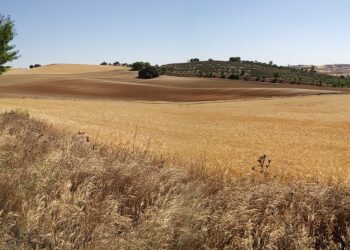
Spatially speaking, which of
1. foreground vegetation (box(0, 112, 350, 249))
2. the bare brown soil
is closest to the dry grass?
the bare brown soil

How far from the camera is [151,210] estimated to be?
6.47 metres

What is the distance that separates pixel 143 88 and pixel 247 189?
253 feet

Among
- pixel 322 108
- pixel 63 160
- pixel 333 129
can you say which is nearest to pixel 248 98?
pixel 322 108

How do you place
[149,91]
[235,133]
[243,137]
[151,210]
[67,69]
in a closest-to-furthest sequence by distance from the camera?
1. [151,210]
2. [243,137]
3. [235,133]
4. [149,91]
5. [67,69]

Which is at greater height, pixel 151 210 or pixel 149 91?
pixel 151 210

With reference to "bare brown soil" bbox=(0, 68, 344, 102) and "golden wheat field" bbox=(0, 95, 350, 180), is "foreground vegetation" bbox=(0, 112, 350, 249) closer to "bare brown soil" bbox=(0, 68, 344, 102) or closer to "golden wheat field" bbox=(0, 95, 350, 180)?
"golden wheat field" bbox=(0, 95, 350, 180)

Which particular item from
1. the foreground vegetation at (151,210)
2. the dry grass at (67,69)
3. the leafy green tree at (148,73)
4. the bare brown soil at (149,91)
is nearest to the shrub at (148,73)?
the leafy green tree at (148,73)

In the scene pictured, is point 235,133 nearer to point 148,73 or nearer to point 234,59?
point 148,73

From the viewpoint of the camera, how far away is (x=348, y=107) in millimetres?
51469

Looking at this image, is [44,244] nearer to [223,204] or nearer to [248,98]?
[223,204]

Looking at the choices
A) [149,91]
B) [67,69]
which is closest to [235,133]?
[149,91]

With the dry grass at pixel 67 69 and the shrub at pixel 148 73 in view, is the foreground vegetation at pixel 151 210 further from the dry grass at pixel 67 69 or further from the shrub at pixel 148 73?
the dry grass at pixel 67 69

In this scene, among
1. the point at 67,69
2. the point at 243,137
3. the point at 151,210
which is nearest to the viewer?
the point at 151,210

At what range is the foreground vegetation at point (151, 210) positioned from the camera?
221 inches
